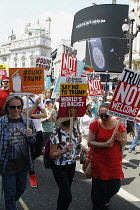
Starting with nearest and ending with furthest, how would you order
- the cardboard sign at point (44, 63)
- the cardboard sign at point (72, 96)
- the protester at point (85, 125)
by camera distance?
the cardboard sign at point (72, 96) → the protester at point (85, 125) → the cardboard sign at point (44, 63)

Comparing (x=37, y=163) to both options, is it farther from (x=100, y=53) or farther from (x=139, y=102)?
(x=100, y=53)

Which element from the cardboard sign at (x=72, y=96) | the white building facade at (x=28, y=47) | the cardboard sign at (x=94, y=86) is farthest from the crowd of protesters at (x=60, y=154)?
the white building facade at (x=28, y=47)

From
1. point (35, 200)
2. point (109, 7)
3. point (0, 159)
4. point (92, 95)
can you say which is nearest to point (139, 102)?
point (0, 159)

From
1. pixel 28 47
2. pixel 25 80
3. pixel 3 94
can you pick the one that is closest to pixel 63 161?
pixel 25 80

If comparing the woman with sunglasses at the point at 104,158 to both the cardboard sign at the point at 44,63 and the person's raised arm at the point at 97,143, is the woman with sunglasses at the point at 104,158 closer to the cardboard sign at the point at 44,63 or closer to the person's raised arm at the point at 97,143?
the person's raised arm at the point at 97,143

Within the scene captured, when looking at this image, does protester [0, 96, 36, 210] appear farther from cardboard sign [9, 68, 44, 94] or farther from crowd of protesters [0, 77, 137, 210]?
cardboard sign [9, 68, 44, 94]

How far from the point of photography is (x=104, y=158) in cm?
358

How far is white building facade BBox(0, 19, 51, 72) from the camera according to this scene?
4171 inches

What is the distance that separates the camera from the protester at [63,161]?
11.0 feet

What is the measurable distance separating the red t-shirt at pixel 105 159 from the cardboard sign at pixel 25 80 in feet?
4.49

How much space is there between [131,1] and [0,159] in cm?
4183

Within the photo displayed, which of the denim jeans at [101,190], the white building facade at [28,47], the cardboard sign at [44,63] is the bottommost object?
the denim jeans at [101,190]

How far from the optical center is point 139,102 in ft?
12.1

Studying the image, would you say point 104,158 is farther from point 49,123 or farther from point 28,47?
point 28,47
